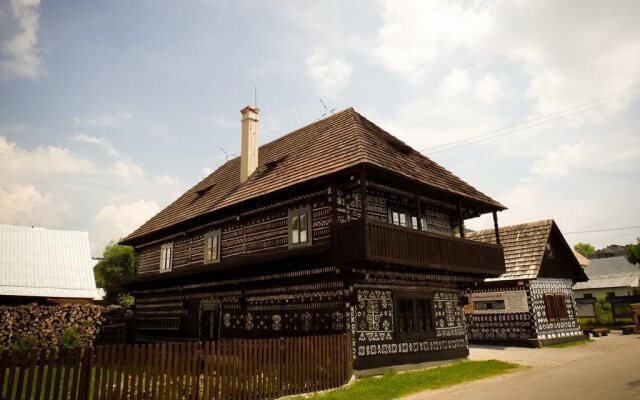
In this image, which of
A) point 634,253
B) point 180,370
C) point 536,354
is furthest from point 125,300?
point 634,253

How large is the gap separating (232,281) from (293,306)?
331cm

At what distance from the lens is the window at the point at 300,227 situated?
1465 cm

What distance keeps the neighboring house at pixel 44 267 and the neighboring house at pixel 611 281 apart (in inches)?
1710

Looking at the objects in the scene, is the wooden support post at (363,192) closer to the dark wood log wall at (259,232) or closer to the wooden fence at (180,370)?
the dark wood log wall at (259,232)

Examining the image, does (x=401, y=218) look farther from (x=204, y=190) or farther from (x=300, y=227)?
(x=204, y=190)

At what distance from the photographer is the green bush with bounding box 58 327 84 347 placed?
18562 millimetres

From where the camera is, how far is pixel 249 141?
65.0 ft

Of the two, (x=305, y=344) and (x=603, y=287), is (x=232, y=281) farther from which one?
(x=603, y=287)

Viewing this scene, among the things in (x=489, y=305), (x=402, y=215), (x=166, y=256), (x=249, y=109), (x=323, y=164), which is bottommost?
(x=489, y=305)

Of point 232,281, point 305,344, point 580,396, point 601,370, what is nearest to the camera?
point 580,396

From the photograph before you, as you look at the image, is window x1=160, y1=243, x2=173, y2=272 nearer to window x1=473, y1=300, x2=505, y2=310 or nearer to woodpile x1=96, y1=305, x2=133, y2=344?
woodpile x1=96, y1=305, x2=133, y2=344

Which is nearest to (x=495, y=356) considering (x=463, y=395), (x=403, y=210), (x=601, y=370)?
(x=601, y=370)

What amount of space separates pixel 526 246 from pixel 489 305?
377 centimetres

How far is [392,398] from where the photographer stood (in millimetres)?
9969
